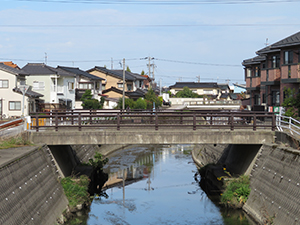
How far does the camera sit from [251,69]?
4753 cm

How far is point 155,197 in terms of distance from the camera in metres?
22.3

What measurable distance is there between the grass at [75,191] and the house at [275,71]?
2081 cm

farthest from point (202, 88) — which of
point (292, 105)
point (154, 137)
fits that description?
point (154, 137)

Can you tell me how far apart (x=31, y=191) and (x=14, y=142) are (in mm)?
4839

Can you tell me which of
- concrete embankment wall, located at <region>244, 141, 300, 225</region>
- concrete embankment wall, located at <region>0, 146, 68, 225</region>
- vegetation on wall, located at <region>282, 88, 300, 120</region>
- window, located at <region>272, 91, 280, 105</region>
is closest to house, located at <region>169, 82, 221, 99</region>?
window, located at <region>272, 91, 280, 105</region>

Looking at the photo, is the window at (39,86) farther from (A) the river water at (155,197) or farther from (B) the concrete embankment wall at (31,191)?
(B) the concrete embankment wall at (31,191)

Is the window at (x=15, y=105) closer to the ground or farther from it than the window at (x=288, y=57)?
closer to the ground

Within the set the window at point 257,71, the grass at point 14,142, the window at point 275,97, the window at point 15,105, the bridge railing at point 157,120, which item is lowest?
the grass at point 14,142

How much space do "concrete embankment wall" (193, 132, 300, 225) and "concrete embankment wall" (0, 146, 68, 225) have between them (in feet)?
27.9

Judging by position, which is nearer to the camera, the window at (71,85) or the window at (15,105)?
the window at (15,105)

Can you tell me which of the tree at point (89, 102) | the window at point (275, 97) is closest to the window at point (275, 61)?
the window at point (275, 97)

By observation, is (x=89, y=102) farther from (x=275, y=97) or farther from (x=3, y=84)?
(x=275, y=97)

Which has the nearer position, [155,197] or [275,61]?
[155,197]

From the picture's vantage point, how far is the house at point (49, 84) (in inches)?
2240
